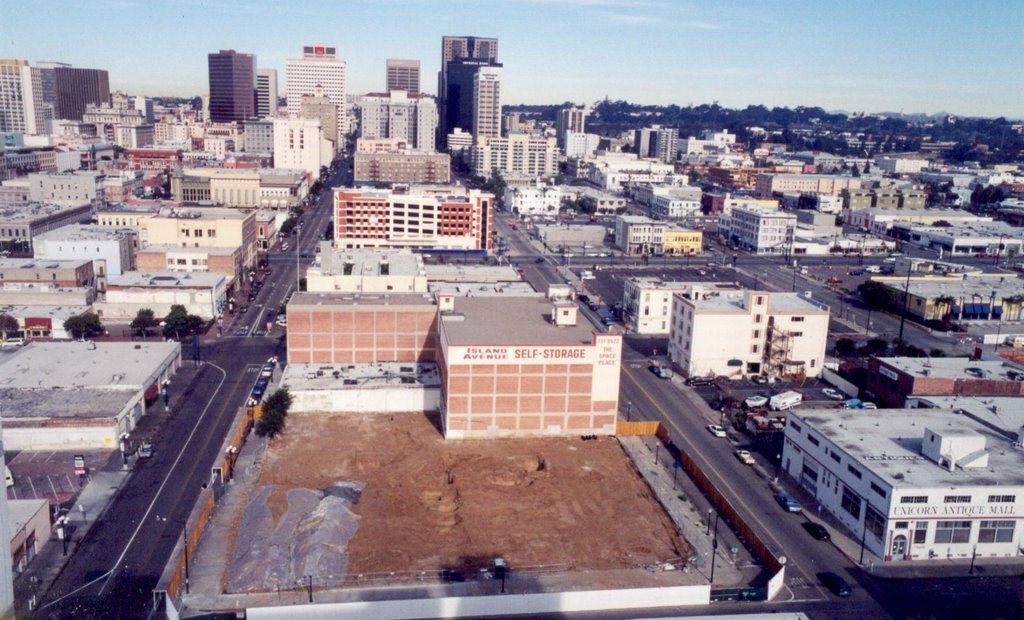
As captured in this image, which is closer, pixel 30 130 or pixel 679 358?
pixel 679 358

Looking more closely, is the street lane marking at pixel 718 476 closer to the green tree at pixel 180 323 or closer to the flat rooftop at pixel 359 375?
the flat rooftop at pixel 359 375

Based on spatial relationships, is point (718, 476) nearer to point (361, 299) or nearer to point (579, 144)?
point (361, 299)

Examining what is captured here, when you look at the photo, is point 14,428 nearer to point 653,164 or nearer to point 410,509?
point 410,509

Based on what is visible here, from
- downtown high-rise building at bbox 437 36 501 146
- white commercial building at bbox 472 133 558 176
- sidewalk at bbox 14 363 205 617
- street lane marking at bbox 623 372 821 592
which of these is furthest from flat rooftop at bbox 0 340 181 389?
downtown high-rise building at bbox 437 36 501 146

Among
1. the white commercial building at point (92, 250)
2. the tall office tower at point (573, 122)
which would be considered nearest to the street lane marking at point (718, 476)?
the white commercial building at point (92, 250)

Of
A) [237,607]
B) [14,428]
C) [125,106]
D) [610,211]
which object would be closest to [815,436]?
[237,607]

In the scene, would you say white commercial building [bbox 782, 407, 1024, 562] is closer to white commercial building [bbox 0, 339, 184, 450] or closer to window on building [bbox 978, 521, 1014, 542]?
window on building [bbox 978, 521, 1014, 542]
